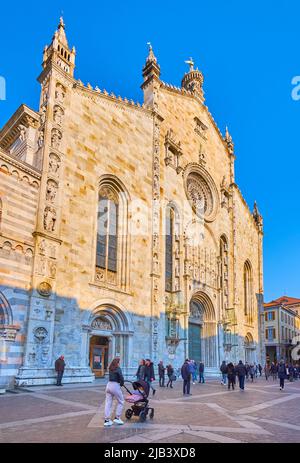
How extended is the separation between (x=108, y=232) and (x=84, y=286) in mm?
4178

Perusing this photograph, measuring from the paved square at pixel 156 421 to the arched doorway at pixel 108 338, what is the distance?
6771 mm

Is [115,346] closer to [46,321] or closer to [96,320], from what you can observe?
[96,320]

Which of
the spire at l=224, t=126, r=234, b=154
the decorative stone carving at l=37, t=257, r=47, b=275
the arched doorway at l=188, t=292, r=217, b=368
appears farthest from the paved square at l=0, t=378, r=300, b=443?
the spire at l=224, t=126, r=234, b=154

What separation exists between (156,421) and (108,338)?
41.1 ft

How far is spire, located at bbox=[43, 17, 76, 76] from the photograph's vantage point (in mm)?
21180

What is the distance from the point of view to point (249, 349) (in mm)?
37531

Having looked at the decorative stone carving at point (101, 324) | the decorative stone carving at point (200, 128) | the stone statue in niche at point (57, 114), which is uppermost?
the decorative stone carving at point (200, 128)

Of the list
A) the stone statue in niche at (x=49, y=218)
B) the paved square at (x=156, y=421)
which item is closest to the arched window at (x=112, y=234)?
the stone statue in niche at (x=49, y=218)

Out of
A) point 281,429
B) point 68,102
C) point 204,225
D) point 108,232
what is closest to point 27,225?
point 108,232

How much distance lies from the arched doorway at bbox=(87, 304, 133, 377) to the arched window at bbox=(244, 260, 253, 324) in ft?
64.0

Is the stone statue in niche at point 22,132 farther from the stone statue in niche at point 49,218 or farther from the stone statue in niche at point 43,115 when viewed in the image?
the stone statue in niche at point 49,218

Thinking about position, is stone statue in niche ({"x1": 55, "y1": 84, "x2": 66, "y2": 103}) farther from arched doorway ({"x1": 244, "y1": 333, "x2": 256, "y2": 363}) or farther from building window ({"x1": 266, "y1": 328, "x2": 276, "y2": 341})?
building window ({"x1": 266, "y1": 328, "x2": 276, "y2": 341})

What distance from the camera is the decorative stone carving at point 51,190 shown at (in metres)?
18.5

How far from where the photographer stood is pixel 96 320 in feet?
67.5
